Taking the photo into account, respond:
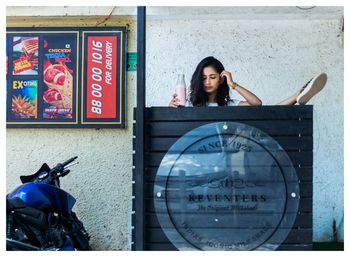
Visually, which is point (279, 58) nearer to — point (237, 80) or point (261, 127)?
point (237, 80)

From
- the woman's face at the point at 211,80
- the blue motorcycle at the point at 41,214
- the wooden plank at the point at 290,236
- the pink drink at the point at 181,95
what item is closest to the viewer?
the wooden plank at the point at 290,236

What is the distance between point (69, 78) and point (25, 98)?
19.3 inches

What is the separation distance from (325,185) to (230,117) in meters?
2.41

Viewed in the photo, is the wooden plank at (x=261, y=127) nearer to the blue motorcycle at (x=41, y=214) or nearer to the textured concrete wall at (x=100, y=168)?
the blue motorcycle at (x=41, y=214)

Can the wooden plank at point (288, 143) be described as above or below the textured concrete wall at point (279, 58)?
below

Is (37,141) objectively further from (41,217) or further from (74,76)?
(41,217)

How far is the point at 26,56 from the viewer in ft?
17.8

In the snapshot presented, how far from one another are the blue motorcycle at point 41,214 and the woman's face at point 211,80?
141cm

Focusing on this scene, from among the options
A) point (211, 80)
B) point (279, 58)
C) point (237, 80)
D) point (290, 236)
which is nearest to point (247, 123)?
point (290, 236)

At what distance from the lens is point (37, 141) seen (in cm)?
548

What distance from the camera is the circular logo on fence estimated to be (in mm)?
3361

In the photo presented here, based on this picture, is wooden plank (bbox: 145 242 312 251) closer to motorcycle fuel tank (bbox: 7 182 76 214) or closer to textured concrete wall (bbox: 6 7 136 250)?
motorcycle fuel tank (bbox: 7 182 76 214)

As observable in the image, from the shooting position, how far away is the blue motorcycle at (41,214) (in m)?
4.11

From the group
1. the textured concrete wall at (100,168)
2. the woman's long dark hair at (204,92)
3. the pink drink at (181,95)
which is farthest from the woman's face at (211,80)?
the textured concrete wall at (100,168)
